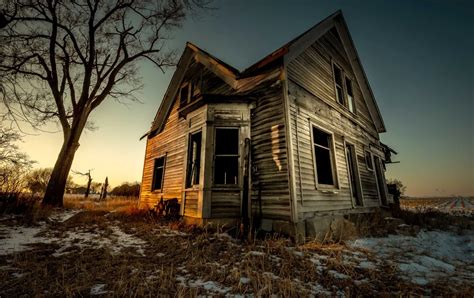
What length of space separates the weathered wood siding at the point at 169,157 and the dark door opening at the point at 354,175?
7.04m

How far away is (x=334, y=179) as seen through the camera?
7.30 metres

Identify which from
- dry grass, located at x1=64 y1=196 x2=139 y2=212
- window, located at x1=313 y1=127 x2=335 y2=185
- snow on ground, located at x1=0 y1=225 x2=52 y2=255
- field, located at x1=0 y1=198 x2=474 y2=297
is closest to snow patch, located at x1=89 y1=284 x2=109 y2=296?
field, located at x1=0 y1=198 x2=474 y2=297

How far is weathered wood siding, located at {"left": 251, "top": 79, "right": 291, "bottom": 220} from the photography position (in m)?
5.66

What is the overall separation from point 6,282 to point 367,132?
13.3 metres

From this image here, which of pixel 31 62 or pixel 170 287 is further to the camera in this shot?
pixel 31 62

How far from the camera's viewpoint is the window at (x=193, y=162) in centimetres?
690

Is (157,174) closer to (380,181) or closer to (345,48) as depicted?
(345,48)

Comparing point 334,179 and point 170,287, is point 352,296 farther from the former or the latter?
point 334,179

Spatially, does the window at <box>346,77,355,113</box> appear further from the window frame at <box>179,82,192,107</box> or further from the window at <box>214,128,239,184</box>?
the window frame at <box>179,82,192,107</box>

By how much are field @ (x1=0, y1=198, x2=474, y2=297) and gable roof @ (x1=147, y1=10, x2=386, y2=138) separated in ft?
17.0

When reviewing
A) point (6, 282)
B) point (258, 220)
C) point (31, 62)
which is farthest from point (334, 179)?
point (31, 62)

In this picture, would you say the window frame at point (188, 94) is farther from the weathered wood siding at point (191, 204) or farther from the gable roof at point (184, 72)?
the weathered wood siding at point (191, 204)

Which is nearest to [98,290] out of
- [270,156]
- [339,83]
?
[270,156]

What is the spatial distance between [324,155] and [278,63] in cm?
415
